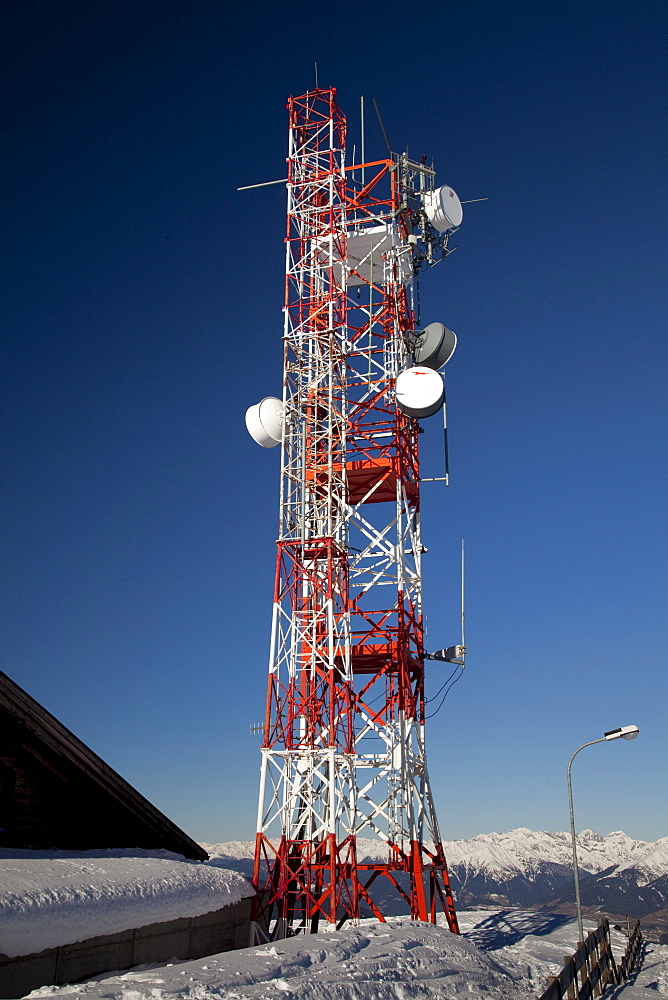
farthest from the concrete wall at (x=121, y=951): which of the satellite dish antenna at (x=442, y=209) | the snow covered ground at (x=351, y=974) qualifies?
the satellite dish antenna at (x=442, y=209)

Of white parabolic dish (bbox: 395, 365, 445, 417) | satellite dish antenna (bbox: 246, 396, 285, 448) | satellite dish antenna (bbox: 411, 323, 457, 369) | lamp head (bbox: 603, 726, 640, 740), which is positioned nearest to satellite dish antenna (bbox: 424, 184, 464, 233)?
satellite dish antenna (bbox: 411, 323, 457, 369)

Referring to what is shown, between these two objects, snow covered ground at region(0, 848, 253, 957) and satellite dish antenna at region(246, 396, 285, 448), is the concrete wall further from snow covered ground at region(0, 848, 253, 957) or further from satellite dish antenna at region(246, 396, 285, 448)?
satellite dish antenna at region(246, 396, 285, 448)

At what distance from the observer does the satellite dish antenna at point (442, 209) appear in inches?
1578

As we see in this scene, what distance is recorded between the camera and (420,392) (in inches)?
1371

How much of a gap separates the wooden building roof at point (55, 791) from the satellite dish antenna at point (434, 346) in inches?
887

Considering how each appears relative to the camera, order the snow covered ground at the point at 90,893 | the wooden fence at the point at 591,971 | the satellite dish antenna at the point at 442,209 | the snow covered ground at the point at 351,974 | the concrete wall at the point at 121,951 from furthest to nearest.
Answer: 1. the satellite dish antenna at the point at 442,209
2. the wooden fence at the point at 591,971
3. the concrete wall at the point at 121,951
4. the snow covered ground at the point at 90,893
5. the snow covered ground at the point at 351,974

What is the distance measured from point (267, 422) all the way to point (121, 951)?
2346cm

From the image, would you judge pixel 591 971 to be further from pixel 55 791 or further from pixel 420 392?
pixel 420 392

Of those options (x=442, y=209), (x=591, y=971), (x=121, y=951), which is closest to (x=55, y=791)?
(x=121, y=951)

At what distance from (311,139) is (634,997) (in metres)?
36.6

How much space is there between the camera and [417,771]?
33.2 metres

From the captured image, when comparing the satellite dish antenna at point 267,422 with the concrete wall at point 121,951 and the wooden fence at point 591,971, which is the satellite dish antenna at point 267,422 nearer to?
the concrete wall at point 121,951

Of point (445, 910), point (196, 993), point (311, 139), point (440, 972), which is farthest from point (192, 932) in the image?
point (311, 139)

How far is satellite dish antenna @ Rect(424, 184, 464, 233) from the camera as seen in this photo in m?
40.1
